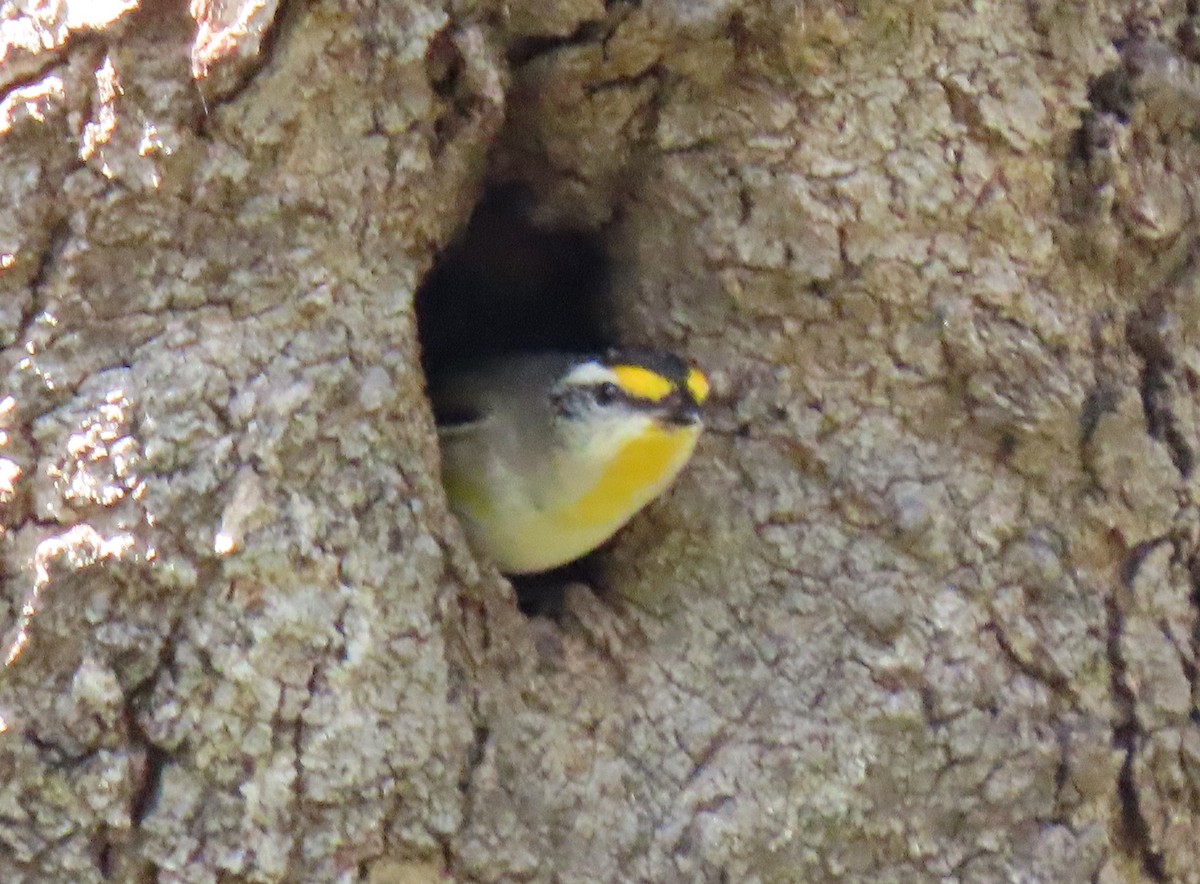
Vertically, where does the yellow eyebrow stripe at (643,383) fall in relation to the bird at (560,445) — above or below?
above

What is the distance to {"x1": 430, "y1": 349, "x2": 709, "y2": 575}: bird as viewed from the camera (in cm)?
278

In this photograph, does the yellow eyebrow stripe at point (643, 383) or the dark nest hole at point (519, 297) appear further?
the dark nest hole at point (519, 297)

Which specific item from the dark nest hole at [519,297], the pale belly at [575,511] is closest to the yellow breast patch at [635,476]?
the pale belly at [575,511]

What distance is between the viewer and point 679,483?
2.89 meters

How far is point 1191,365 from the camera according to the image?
2840 millimetres

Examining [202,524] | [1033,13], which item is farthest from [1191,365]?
[202,524]

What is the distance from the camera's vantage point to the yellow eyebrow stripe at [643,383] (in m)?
2.72

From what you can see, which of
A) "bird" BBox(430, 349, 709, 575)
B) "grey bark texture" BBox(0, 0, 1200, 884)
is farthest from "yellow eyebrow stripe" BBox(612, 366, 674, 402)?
"grey bark texture" BBox(0, 0, 1200, 884)

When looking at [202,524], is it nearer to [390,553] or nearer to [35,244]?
[390,553]

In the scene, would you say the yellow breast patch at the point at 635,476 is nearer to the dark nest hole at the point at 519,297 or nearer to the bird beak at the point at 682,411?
the bird beak at the point at 682,411

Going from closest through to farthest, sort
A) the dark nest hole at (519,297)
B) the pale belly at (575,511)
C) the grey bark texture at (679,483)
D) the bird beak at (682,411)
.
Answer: the grey bark texture at (679,483)
the bird beak at (682,411)
the pale belly at (575,511)
the dark nest hole at (519,297)

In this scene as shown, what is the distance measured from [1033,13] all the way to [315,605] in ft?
5.43

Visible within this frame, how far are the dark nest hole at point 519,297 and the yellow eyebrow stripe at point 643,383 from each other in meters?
0.22

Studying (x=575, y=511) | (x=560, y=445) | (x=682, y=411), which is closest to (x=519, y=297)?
(x=560, y=445)
